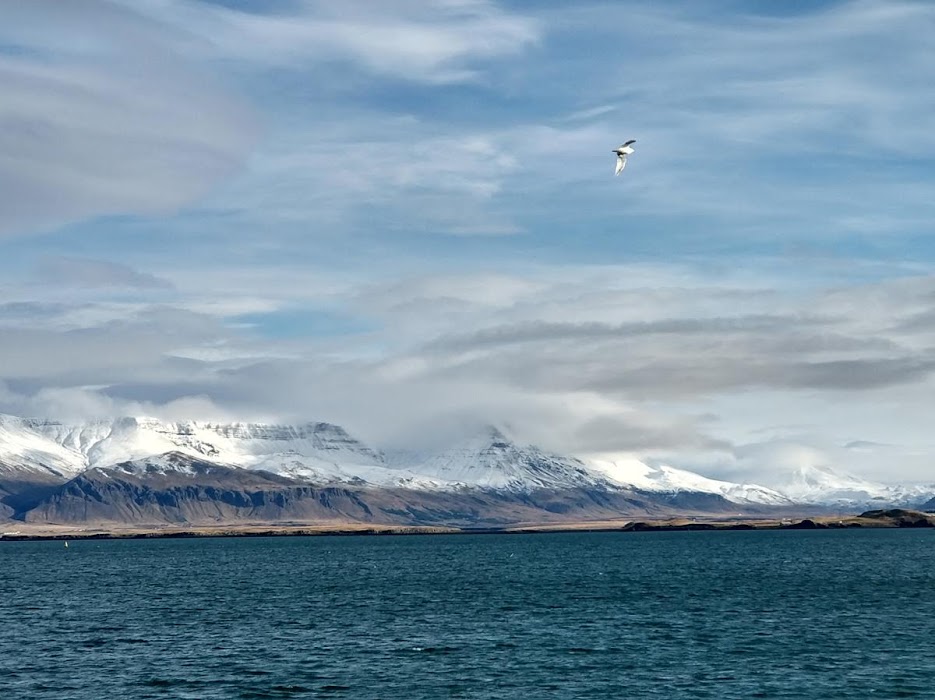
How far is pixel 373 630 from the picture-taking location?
4360 inches

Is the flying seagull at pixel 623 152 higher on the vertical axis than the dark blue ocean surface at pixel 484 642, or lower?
higher

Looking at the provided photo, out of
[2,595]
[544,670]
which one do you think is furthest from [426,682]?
[2,595]

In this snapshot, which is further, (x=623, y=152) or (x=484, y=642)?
(x=484, y=642)

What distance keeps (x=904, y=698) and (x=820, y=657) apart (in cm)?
1595

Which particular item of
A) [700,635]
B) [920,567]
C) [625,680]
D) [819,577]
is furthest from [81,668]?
[920,567]

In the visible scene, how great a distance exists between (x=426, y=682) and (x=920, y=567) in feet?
454

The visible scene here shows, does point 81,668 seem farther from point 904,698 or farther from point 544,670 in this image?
point 904,698

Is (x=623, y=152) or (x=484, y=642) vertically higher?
(x=623, y=152)

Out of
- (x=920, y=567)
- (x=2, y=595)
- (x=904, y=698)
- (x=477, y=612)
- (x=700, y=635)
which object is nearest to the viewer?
(x=904, y=698)

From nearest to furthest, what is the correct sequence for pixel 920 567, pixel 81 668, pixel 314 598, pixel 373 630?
pixel 81 668 → pixel 373 630 → pixel 314 598 → pixel 920 567

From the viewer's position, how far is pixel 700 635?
340 feet

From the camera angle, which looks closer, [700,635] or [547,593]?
[700,635]

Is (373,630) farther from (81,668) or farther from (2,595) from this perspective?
(2,595)

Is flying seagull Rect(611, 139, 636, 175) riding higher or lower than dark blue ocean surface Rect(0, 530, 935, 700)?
higher
